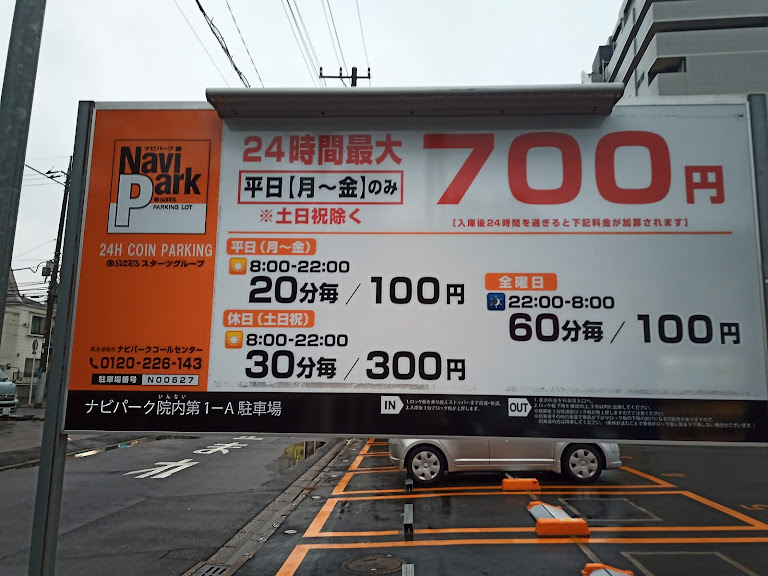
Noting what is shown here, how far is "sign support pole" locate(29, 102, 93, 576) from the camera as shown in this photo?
2.59 metres

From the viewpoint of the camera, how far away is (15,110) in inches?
108

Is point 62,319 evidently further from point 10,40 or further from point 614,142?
point 614,142

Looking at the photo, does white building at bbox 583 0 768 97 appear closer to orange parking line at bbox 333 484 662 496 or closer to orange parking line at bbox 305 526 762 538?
orange parking line at bbox 333 484 662 496

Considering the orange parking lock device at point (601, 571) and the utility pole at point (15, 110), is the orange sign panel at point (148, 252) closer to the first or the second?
the utility pole at point (15, 110)

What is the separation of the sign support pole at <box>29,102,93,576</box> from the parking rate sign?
6 cm

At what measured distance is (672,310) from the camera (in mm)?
2721

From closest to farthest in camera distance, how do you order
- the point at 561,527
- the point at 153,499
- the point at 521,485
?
the point at 561,527, the point at 153,499, the point at 521,485

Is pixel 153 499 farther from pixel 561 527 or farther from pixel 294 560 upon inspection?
pixel 561 527

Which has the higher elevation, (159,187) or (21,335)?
(21,335)

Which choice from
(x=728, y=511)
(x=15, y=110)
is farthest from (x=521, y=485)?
(x=15, y=110)

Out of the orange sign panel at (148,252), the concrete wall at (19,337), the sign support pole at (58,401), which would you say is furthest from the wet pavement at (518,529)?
the concrete wall at (19,337)

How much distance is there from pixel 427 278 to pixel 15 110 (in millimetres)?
2330

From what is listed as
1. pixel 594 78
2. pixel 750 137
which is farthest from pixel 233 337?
pixel 594 78

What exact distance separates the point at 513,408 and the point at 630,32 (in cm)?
4779
